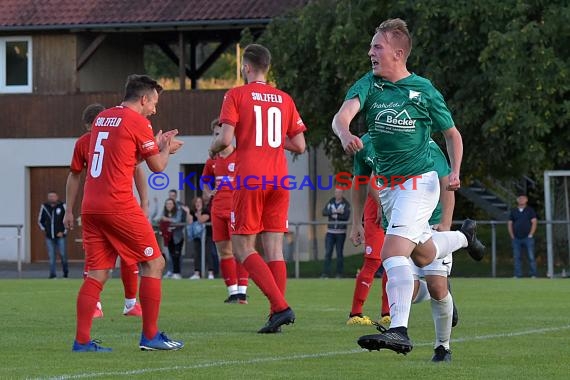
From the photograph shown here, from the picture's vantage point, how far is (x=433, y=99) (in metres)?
9.20

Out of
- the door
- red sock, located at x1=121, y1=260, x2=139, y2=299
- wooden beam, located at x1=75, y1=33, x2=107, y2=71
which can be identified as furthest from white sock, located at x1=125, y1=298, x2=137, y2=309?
wooden beam, located at x1=75, y1=33, x2=107, y2=71

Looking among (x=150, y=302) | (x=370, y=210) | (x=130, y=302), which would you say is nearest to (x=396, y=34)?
(x=150, y=302)

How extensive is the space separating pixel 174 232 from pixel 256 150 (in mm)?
17571

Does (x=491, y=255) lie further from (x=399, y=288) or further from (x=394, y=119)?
(x=399, y=288)

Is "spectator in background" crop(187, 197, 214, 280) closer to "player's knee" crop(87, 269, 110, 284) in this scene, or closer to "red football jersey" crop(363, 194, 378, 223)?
"red football jersey" crop(363, 194, 378, 223)

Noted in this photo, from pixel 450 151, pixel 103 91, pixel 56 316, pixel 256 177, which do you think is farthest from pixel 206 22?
pixel 450 151

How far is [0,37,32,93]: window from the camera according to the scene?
1608 inches

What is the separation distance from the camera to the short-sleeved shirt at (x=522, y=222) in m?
28.2

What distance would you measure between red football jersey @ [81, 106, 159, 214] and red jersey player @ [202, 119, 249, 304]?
567cm

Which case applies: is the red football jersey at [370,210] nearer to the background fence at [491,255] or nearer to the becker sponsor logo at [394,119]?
the becker sponsor logo at [394,119]

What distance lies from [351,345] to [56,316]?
16.5ft

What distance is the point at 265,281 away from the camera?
38.7ft

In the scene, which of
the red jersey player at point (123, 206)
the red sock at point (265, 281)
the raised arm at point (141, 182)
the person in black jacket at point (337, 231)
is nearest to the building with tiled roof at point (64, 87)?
the person in black jacket at point (337, 231)

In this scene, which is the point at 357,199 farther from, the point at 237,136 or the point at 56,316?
the point at 56,316
